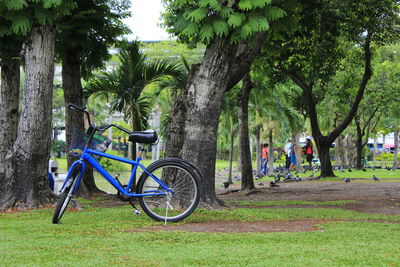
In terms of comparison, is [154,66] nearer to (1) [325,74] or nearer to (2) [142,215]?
(1) [325,74]

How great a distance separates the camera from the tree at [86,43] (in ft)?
42.3

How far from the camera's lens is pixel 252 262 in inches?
189

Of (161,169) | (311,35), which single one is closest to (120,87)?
(311,35)

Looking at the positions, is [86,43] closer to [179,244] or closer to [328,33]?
[328,33]

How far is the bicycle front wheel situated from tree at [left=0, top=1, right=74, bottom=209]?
2477mm

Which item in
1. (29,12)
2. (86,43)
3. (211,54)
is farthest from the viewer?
(86,43)

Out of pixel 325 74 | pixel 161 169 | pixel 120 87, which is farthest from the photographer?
pixel 325 74

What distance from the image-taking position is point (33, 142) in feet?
30.9

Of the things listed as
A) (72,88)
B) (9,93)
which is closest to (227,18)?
(9,93)

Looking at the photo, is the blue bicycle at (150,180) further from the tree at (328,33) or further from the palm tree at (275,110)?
the palm tree at (275,110)

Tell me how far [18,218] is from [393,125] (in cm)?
4105

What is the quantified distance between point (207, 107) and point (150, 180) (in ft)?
6.07

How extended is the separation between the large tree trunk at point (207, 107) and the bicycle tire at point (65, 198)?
1.90 m

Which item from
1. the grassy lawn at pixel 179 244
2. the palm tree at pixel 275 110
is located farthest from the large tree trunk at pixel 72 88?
the palm tree at pixel 275 110
